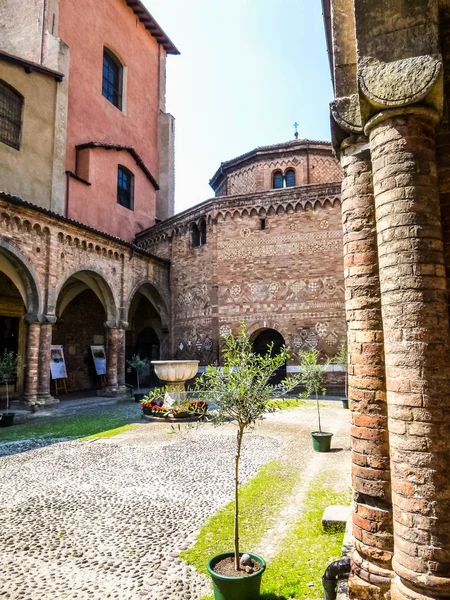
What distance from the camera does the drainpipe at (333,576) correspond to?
2.68m

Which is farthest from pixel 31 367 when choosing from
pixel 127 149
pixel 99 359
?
pixel 127 149

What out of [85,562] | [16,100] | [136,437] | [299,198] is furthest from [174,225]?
[85,562]

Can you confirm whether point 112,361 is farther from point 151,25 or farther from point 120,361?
point 151,25

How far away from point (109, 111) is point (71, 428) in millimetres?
16555

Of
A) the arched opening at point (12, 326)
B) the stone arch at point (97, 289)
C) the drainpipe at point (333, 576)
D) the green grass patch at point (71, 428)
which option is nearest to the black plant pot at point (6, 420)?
the green grass patch at point (71, 428)

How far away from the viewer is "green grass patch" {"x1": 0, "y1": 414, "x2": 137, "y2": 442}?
934 centimetres

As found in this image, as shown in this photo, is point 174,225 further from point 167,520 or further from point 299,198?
point 167,520

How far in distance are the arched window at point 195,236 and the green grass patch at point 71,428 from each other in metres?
9.74

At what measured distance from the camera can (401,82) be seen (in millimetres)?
2604

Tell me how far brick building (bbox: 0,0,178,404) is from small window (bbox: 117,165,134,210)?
0.17ft

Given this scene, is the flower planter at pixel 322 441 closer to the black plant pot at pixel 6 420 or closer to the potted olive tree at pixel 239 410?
the potted olive tree at pixel 239 410

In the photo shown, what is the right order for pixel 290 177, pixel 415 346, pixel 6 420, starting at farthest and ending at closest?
pixel 290 177 → pixel 6 420 → pixel 415 346

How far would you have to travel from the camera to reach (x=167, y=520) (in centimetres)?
454

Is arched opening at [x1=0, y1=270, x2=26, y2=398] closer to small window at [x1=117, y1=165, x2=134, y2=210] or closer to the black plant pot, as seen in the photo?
the black plant pot
